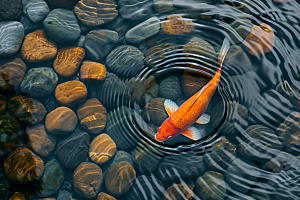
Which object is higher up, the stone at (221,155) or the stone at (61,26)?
the stone at (61,26)

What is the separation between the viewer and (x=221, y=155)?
11.5 feet

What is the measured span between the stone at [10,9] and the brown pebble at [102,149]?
307cm

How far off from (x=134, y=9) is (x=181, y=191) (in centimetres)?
377

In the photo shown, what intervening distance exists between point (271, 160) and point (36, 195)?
4.13 m

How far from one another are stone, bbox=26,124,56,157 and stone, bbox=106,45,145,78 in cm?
175

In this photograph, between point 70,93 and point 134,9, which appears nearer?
point 70,93

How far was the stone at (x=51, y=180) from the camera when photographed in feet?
11.0

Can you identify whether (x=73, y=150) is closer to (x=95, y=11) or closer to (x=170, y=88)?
(x=170, y=88)

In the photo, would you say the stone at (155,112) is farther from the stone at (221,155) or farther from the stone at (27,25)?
the stone at (27,25)

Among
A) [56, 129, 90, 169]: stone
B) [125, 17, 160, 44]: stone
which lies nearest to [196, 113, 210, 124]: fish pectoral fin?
[125, 17, 160, 44]: stone

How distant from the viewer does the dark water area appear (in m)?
3.39

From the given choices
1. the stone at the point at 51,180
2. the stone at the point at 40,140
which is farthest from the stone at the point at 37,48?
the stone at the point at 51,180

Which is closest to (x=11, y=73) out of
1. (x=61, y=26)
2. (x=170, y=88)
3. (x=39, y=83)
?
(x=39, y=83)

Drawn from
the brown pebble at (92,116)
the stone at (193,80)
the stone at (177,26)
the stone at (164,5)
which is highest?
the stone at (164,5)
